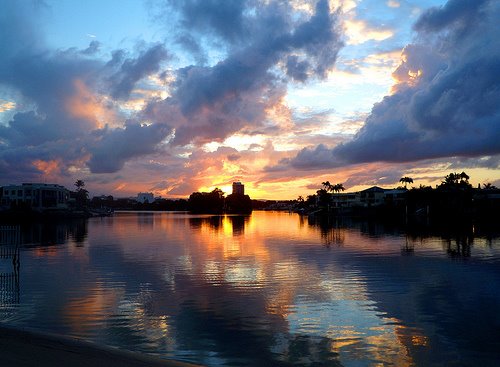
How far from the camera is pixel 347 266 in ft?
103

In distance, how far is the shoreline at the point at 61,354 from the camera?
1090cm

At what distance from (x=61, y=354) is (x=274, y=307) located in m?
9.71

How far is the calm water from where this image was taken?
45.7 ft

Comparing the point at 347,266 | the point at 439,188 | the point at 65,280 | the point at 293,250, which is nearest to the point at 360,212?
the point at 439,188

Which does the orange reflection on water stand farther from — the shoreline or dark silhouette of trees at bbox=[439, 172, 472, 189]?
dark silhouette of trees at bbox=[439, 172, 472, 189]

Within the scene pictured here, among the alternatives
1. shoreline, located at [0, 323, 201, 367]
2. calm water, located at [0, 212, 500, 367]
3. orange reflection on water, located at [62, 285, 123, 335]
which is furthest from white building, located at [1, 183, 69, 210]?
shoreline, located at [0, 323, 201, 367]

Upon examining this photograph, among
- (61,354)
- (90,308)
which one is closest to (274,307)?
(90,308)

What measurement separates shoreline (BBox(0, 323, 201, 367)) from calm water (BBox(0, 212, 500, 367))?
1216 millimetres

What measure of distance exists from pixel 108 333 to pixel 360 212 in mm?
151644

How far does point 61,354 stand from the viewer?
38.4ft

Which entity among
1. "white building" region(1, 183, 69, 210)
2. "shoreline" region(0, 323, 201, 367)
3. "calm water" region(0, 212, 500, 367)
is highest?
"white building" region(1, 183, 69, 210)

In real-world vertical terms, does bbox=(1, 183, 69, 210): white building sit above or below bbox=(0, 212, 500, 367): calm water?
above

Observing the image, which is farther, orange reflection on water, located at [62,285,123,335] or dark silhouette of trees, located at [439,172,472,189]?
dark silhouette of trees, located at [439,172,472,189]

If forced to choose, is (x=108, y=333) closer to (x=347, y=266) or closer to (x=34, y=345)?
(x=34, y=345)
